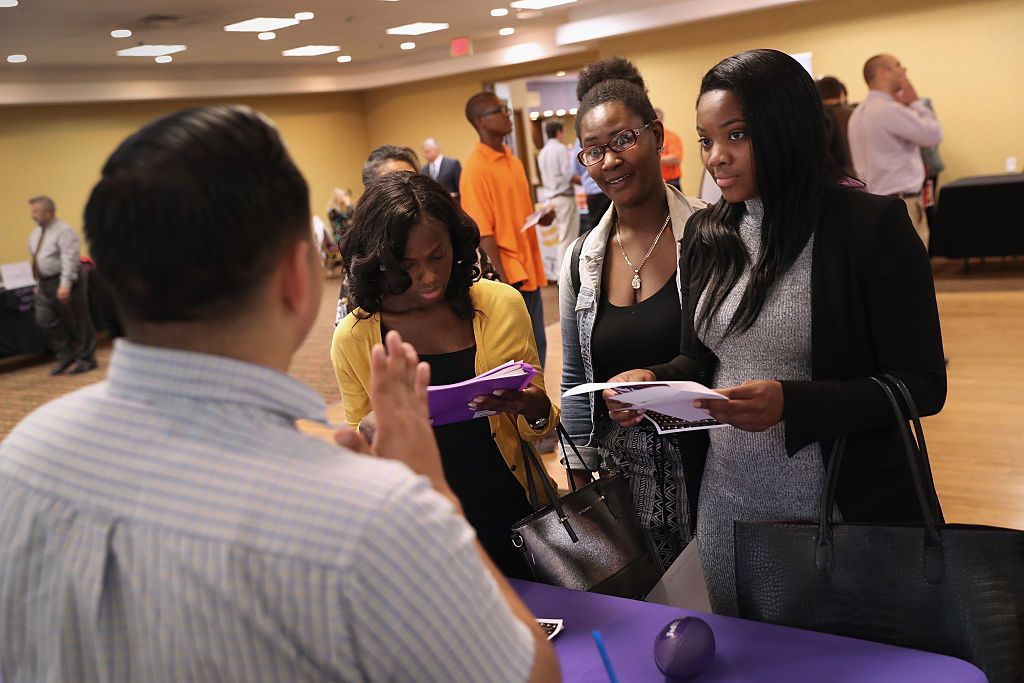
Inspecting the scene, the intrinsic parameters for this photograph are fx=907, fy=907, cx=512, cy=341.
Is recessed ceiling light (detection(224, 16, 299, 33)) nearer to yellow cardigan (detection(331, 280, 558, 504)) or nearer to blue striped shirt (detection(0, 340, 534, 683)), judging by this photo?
yellow cardigan (detection(331, 280, 558, 504))

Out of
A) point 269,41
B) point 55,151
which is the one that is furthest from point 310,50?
→ point 55,151

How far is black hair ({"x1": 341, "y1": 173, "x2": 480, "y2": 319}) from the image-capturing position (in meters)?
2.02

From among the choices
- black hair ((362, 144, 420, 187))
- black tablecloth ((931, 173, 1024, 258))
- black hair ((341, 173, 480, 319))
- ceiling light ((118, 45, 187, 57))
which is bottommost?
black tablecloth ((931, 173, 1024, 258))

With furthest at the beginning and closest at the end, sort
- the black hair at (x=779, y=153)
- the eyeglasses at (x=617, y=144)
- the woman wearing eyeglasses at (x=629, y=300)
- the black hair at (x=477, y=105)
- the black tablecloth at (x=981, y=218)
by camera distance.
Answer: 1. the black tablecloth at (x=981, y=218)
2. the black hair at (x=477, y=105)
3. the eyeglasses at (x=617, y=144)
4. the woman wearing eyeglasses at (x=629, y=300)
5. the black hair at (x=779, y=153)

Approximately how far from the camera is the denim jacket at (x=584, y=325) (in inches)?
87.7

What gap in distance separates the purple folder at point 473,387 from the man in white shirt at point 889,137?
5.03 m

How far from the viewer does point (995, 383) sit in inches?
197

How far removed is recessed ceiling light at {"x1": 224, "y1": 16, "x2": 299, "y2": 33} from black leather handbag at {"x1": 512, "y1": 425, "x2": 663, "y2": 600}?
8978 mm

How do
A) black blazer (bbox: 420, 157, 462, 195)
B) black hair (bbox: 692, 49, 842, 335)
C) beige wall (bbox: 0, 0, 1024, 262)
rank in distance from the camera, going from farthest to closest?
beige wall (bbox: 0, 0, 1024, 262) → black blazer (bbox: 420, 157, 462, 195) → black hair (bbox: 692, 49, 842, 335)

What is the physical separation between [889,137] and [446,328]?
501cm

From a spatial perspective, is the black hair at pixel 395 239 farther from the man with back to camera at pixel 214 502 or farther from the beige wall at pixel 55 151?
the beige wall at pixel 55 151

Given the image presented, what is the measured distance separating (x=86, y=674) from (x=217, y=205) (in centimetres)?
40

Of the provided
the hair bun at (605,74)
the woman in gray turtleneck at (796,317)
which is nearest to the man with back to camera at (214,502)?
the woman in gray turtleneck at (796,317)

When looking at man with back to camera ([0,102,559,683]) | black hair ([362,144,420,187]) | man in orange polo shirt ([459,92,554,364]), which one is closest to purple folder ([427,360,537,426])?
man with back to camera ([0,102,559,683])
